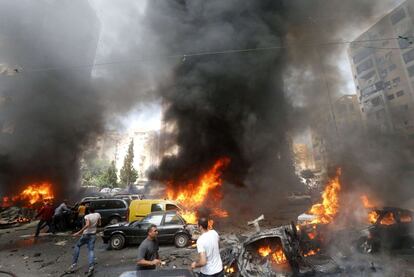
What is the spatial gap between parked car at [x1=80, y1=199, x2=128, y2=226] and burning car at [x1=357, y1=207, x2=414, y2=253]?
37.9 feet

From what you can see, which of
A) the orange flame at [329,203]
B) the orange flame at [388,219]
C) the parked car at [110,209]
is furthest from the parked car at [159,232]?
the orange flame at [388,219]

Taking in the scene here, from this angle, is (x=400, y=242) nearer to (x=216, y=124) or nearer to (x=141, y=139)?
(x=216, y=124)

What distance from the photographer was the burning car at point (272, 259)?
4.64 m

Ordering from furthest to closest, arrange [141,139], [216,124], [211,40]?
[141,139], [216,124], [211,40]

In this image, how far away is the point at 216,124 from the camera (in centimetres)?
1861

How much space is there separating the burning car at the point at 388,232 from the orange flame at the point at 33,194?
23.0 meters

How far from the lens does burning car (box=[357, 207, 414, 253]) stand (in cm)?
675

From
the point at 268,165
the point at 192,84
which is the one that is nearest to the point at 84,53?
the point at 192,84

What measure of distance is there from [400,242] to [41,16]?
34.0 metres

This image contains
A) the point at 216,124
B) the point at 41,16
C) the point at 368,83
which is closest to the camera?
the point at 216,124

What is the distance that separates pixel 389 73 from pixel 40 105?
4553 centimetres

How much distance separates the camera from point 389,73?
3288 cm

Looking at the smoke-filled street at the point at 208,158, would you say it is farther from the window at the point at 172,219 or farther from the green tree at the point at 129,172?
the green tree at the point at 129,172

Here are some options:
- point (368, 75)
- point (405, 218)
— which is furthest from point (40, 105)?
point (368, 75)
